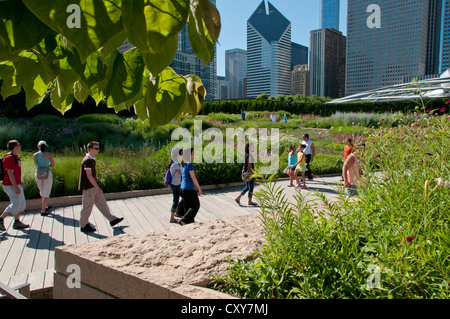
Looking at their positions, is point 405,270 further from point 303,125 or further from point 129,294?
point 303,125

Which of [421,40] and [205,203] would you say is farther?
[421,40]

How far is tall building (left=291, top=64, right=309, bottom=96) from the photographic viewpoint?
136 meters

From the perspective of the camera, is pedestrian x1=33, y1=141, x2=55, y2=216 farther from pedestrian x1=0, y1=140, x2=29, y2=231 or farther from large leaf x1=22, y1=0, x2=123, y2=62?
large leaf x1=22, y1=0, x2=123, y2=62

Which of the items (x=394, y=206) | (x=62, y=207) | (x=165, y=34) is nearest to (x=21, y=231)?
(x=62, y=207)

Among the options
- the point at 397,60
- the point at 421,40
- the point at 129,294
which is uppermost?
the point at 421,40

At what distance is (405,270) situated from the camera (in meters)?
1.45

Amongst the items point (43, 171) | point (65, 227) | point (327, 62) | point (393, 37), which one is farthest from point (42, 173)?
point (327, 62)

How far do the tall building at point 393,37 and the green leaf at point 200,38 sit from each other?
1931 inches

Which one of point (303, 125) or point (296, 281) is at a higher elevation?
point (303, 125)

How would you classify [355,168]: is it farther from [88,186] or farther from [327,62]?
[327,62]

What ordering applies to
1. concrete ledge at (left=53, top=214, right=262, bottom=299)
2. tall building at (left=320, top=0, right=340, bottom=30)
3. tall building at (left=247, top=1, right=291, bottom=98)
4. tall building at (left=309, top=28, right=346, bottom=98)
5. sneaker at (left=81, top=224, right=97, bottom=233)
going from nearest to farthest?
1. concrete ledge at (left=53, top=214, right=262, bottom=299)
2. sneaker at (left=81, top=224, right=97, bottom=233)
3. tall building at (left=247, top=1, right=291, bottom=98)
4. tall building at (left=309, top=28, right=346, bottom=98)
5. tall building at (left=320, top=0, right=340, bottom=30)

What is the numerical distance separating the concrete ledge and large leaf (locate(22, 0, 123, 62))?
5.28 feet

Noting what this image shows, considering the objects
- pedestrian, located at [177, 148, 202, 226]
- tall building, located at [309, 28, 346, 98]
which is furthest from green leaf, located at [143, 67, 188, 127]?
tall building, located at [309, 28, 346, 98]

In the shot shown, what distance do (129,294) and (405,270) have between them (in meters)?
1.64
